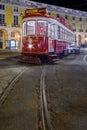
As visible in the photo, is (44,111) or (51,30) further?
(51,30)

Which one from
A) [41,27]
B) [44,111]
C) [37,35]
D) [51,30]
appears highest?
[41,27]

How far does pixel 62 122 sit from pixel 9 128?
4.15ft

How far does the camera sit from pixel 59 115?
6934 millimetres

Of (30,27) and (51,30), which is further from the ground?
(30,27)

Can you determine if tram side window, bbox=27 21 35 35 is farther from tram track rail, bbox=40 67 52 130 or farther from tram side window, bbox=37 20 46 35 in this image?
tram track rail, bbox=40 67 52 130

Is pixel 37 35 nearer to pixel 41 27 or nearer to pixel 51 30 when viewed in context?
pixel 41 27

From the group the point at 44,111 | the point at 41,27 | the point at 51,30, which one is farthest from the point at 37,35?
the point at 44,111

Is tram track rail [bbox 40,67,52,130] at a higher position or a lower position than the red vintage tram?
lower

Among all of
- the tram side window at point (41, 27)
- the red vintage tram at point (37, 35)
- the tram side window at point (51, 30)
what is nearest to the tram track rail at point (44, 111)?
the red vintage tram at point (37, 35)

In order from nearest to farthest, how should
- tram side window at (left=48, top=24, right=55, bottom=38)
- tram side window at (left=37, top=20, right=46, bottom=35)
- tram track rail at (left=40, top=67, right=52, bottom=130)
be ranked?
tram track rail at (left=40, top=67, right=52, bottom=130) → tram side window at (left=37, top=20, right=46, bottom=35) → tram side window at (left=48, top=24, right=55, bottom=38)

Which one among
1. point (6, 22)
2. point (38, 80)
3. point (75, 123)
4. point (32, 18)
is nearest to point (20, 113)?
point (75, 123)

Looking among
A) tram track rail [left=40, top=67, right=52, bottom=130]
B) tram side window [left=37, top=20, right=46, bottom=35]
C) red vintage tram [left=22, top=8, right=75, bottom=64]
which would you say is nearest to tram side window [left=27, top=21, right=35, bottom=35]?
red vintage tram [left=22, top=8, right=75, bottom=64]

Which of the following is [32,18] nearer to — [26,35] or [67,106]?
[26,35]

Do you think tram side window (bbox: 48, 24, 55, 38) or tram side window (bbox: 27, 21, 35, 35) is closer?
tram side window (bbox: 27, 21, 35, 35)
